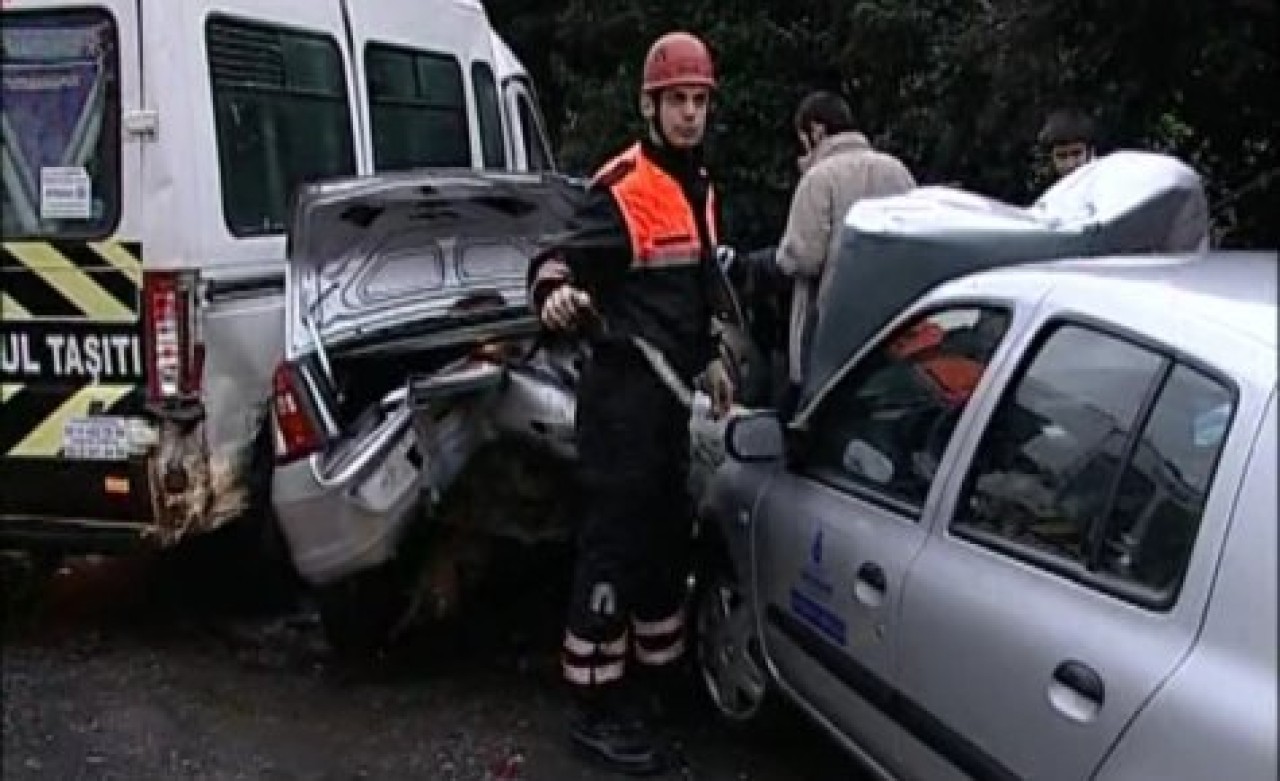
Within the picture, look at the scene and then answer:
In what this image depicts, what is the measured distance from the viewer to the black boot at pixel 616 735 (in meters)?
5.12

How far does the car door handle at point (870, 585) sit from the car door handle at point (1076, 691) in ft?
2.48

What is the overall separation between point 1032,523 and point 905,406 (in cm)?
77

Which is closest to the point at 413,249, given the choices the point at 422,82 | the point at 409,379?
the point at 409,379

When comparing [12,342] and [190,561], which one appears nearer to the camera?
[12,342]

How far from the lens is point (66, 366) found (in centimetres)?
596

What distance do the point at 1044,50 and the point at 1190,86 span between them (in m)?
0.53

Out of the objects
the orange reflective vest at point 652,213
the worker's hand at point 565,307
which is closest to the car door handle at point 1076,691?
the worker's hand at point 565,307

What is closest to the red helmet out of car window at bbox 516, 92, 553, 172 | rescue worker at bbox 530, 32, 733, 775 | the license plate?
rescue worker at bbox 530, 32, 733, 775

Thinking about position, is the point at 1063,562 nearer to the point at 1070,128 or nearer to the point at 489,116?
the point at 1070,128

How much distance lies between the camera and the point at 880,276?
174 inches

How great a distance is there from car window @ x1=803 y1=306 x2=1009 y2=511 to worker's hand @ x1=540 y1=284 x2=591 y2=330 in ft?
2.30

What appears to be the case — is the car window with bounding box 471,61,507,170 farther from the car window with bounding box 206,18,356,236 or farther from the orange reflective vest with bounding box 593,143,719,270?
the orange reflective vest with bounding box 593,143,719,270

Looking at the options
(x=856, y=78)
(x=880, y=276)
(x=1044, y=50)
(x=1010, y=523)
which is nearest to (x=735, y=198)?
(x=856, y=78)

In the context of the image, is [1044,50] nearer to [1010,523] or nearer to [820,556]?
[820,556]
